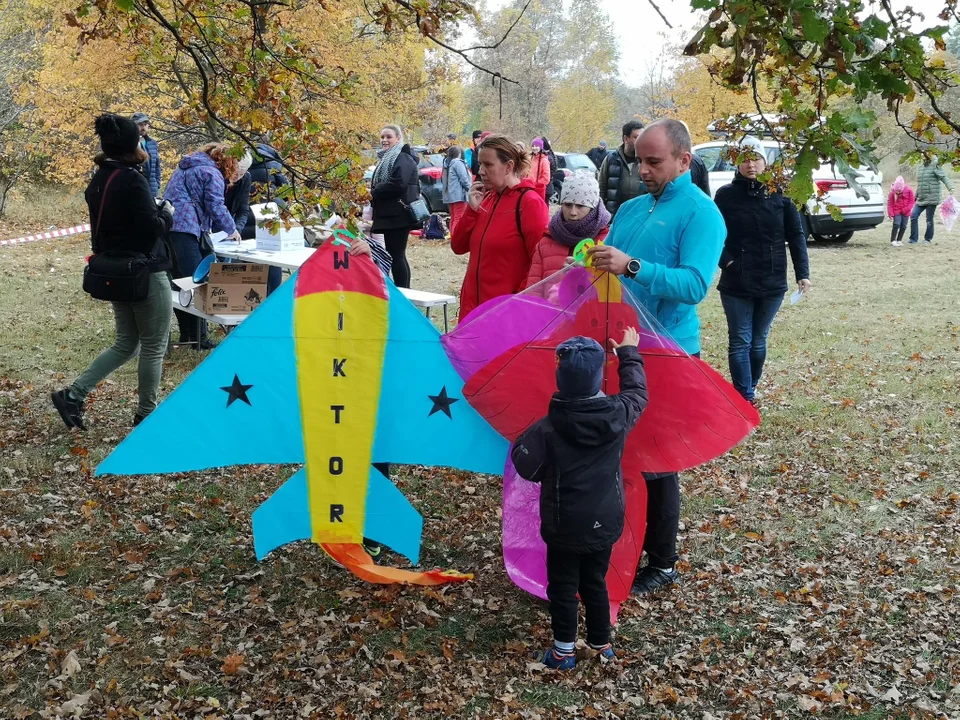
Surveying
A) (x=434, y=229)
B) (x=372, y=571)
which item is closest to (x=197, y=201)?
(x=372, y=571)

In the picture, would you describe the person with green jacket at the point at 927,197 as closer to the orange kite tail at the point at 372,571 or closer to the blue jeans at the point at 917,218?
the blue jeans at the point at 917,218

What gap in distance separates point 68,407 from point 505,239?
348 cm

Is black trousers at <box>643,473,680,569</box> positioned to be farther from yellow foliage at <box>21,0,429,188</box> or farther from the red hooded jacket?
yellow foliage at <box>21,0,429,188</box>

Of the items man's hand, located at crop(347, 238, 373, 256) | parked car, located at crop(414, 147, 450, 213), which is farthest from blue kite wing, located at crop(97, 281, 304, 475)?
parked car, located at crop(414, 147, 450, 213)

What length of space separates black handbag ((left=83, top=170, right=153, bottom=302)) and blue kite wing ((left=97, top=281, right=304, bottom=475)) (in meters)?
1.97

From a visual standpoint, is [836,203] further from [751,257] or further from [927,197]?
[751,257]

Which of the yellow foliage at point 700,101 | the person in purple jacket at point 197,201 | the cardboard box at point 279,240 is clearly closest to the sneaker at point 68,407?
the person in purple jacket at point 197,201

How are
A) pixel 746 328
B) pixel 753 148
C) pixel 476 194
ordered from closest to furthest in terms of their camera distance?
pixel 753 148
pixel 476 194
pixel 746 328

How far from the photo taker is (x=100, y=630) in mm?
3906

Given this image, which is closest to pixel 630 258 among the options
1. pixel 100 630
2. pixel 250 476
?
pixel 100 630

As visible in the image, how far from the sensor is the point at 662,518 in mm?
4203

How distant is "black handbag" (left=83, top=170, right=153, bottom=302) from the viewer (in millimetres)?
5633

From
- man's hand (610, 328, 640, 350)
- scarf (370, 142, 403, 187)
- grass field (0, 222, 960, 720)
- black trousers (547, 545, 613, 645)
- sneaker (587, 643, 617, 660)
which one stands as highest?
scarf (370, 142, 403, 187)

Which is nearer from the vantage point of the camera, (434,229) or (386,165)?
(386,165)
